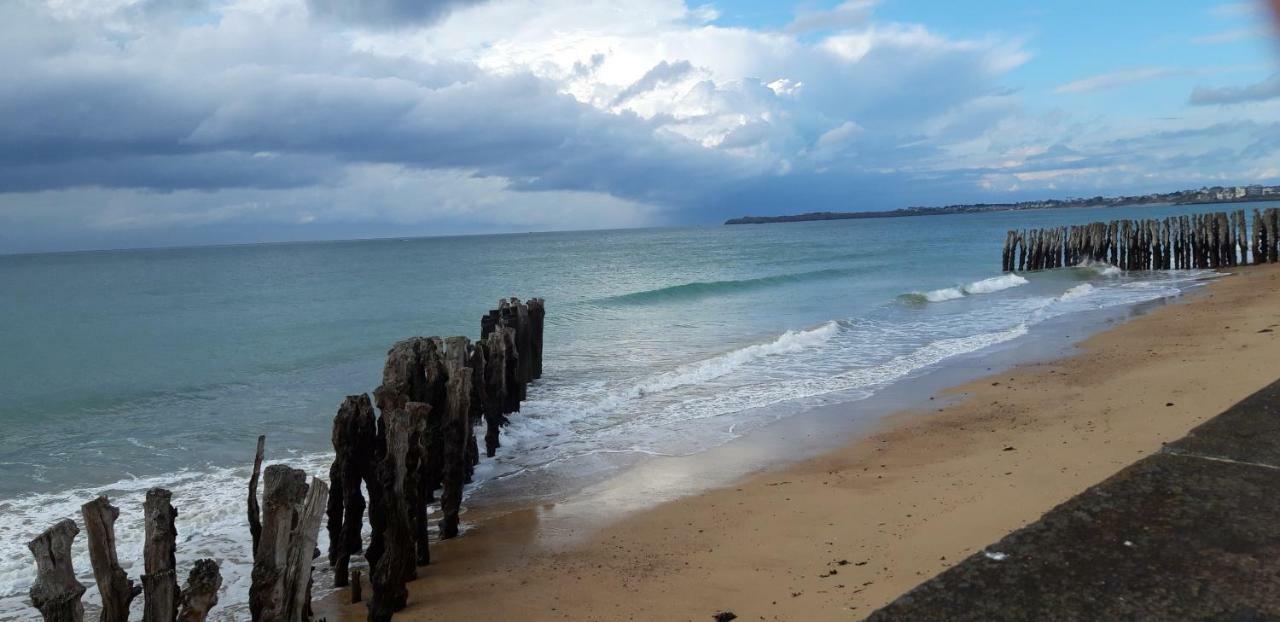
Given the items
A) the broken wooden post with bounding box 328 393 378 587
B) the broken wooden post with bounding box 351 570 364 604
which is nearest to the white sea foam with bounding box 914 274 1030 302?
the broken wooden post with bounding box 328 393 378 587

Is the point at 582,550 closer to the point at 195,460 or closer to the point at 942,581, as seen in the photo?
the point at 942,581

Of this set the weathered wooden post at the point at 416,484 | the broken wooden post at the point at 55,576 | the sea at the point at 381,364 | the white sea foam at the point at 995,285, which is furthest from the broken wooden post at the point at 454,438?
the white sea foam at the point at 995,285

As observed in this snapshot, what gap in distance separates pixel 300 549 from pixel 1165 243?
37.0 meters

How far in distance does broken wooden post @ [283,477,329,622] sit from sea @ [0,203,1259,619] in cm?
198

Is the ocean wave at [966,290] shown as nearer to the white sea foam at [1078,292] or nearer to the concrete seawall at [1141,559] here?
the white sea foam at [1078,292]

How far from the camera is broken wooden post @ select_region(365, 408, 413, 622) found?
537 centimetres

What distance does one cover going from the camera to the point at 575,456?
971 cm

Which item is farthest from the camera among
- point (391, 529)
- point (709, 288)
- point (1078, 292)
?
point (709, 288)

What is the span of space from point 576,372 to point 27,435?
850 cm

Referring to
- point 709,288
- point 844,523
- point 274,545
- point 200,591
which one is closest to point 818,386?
point 844,523

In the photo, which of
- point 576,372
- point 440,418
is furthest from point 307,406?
point 440,418

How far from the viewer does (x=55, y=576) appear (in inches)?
145

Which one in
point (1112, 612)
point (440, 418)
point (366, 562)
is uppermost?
point (1112, 612)

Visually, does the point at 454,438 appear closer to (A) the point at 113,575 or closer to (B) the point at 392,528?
(B) the point at 392,528
